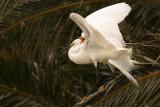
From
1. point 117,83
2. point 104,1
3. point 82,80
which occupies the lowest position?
point 82,80

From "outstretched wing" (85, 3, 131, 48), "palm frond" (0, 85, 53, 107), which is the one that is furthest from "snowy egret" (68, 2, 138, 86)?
"palm frond" (0, 85, 53, 107)

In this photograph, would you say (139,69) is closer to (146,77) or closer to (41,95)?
(146,77)

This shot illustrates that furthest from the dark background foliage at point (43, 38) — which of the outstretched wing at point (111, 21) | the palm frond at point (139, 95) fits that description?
the palm frond at point (139, 95)

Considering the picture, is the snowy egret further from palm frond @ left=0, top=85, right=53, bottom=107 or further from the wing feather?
→ palm frond @ left=0, top=85, right=53, bottom=107

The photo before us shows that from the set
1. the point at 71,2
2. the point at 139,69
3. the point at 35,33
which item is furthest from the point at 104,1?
the point at 139,69

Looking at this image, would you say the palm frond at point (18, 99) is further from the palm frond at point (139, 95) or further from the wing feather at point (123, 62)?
the wing feather at point (123, 62)

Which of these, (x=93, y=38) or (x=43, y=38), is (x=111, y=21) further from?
(x=43, y=38)

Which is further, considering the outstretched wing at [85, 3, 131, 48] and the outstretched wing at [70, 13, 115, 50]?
the outstretched wing at [85, 3, 131, 48]

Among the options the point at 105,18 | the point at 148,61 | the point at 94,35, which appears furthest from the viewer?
the point at 105,18
